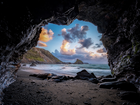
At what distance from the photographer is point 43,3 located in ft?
15.2

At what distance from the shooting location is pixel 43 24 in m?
6.07

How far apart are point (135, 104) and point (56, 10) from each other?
7.88 meters

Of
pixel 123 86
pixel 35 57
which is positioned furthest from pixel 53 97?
pixel 35 57

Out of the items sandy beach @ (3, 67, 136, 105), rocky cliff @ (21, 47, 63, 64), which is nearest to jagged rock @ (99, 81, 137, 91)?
sandy beach @ (3, 67, 136, 105)

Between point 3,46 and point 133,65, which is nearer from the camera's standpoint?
point 3,46

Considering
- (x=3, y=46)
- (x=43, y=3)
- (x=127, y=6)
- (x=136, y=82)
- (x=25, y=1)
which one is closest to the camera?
(x=3, y=46)

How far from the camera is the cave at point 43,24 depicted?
3061 mm

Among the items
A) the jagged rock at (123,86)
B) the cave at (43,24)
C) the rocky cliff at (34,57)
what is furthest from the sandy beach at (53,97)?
the rocky cliff at (34,57)

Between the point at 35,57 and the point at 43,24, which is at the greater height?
the point at 43,24

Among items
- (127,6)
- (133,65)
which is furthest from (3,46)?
(127,6)

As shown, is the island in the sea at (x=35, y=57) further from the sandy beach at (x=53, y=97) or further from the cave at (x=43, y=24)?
the sandy beach at (x=53, y=97)

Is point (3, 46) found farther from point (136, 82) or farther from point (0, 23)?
point (136, 82)

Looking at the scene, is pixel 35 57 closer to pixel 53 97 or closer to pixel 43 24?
pixel 43 24

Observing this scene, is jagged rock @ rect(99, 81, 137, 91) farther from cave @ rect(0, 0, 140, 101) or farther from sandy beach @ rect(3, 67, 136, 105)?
sandy beach @ rect(3, 67, 136, 105)
